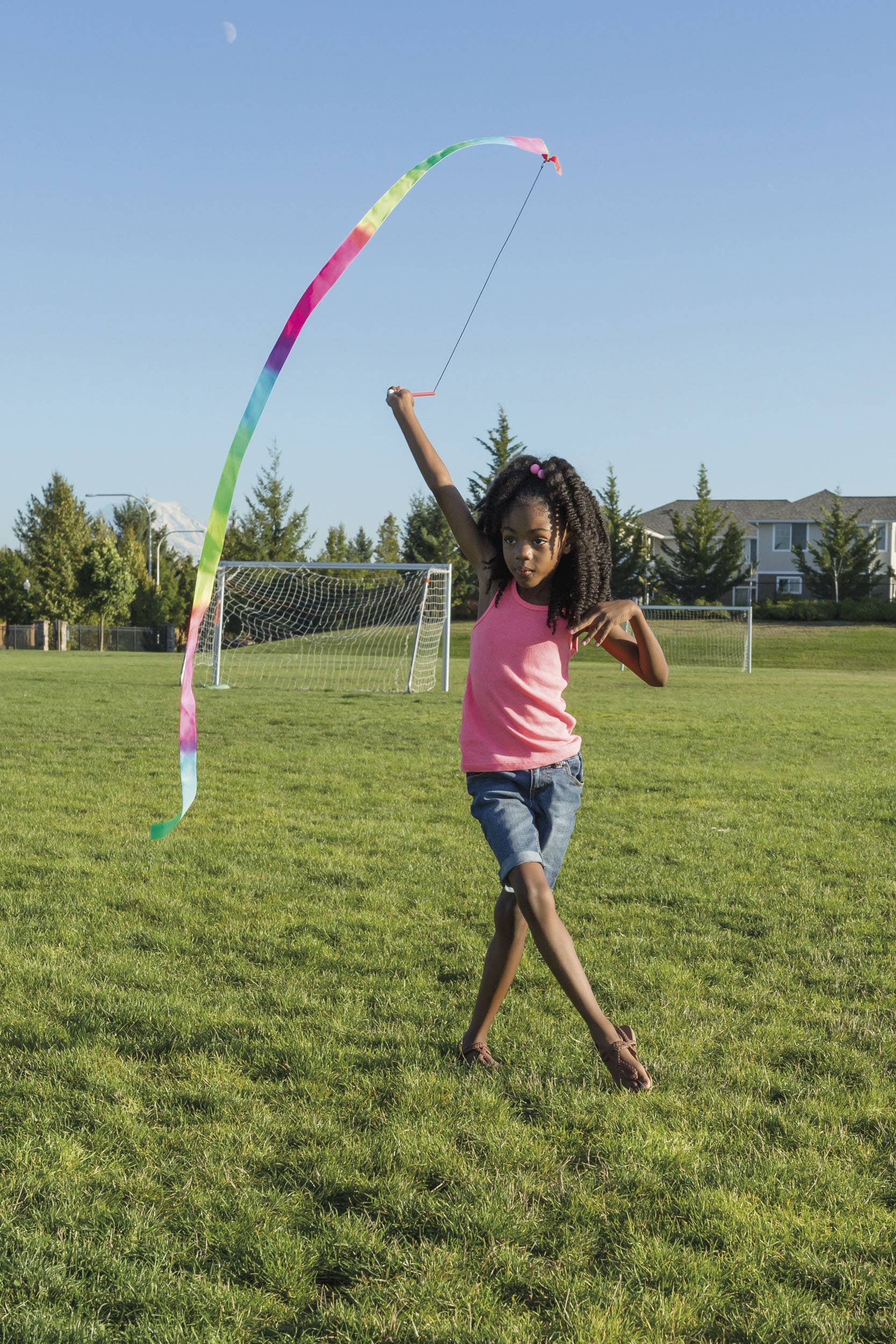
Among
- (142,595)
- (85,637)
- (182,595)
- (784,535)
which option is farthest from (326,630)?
(784,535)

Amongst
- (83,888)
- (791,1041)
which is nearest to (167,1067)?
(791,1041)

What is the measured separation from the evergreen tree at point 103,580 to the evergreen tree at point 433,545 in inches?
626

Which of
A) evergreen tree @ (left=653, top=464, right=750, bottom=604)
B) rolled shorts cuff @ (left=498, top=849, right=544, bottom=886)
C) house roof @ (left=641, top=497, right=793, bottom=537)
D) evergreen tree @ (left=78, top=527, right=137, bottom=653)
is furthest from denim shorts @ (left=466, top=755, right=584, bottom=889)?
house roof @ (left=641, top=497, right=793, bottom=537)

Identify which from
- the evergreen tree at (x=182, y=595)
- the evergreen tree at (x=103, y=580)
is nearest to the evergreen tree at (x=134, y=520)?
the evergreen tree at (x=182, y=595)

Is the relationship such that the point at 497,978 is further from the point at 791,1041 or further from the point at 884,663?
the point at 884,663

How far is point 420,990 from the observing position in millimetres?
4273

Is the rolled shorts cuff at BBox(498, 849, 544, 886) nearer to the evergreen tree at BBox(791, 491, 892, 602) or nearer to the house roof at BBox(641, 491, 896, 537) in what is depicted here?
the evergreen tree at BBox(791, 491, 892, 602)

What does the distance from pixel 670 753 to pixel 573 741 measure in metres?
8.58

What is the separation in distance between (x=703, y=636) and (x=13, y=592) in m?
33.9

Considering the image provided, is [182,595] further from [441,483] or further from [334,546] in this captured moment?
[441,483]

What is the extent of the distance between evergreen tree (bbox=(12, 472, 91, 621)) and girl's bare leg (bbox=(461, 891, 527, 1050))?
48771 millimetres

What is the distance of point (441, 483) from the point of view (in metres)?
3.72

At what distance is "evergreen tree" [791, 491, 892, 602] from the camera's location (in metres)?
58.5

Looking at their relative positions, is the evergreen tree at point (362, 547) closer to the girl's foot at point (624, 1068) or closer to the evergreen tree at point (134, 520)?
the evergreen tree at point (134, 520)
